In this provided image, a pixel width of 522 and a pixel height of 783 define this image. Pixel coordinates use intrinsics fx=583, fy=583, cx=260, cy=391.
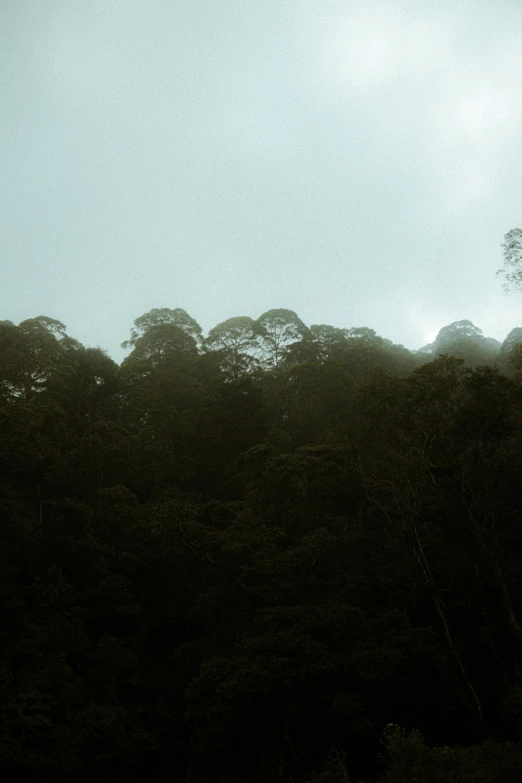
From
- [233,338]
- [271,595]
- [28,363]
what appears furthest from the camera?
[233,338]

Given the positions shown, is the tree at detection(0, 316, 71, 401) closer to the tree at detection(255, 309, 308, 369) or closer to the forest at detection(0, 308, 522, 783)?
the forest at detection(0, 308, 522, 783)

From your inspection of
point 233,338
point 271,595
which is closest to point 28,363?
point 233,338

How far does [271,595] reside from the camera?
58.5 feet

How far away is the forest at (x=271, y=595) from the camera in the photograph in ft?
49.6

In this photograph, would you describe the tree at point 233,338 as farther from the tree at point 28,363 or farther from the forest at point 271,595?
the forest at point 271,595

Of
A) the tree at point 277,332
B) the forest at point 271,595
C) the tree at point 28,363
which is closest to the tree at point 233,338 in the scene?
the tree at point 277,332

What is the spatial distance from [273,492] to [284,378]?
1209cm

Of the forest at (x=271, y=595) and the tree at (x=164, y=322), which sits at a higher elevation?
the tree at (x=164, y=322)

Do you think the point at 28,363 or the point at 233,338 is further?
the point at 233,338

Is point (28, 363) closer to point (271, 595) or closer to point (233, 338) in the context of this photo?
point (233, 338)

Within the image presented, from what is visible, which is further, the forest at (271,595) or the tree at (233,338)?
→ the tree at (233,338)

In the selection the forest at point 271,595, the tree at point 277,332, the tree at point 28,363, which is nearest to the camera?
the forest at point 271,595

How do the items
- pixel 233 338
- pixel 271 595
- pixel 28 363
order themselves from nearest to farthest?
pixel 271 595
pixel 28 363
pixel 233 338

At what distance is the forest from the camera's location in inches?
595
